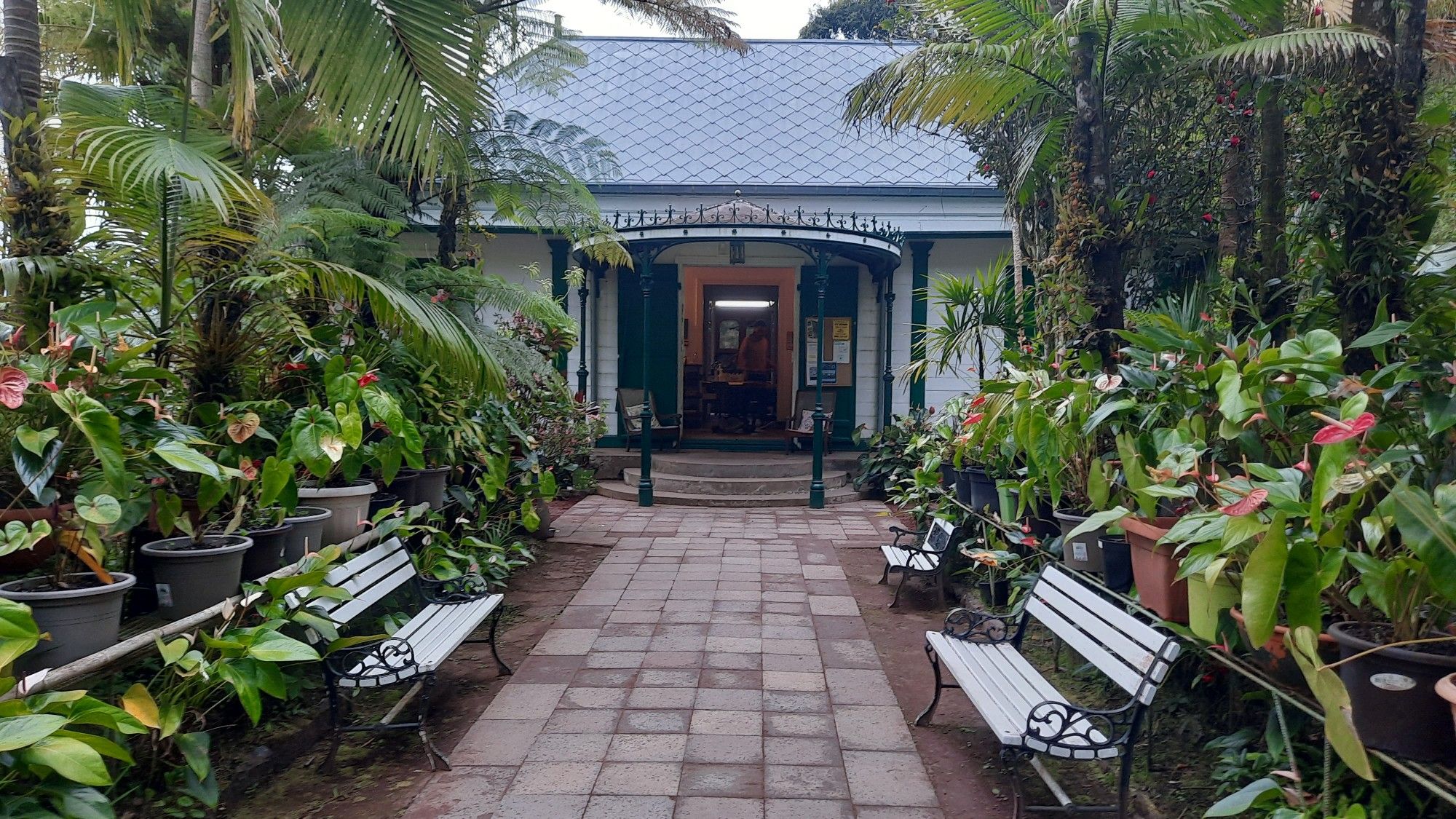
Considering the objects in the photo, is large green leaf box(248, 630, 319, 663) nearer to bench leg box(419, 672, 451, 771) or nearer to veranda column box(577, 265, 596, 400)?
bench leg box(419, 672, 451, 771)

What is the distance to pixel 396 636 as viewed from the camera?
11.0ft

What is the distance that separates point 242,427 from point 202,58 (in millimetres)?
1795

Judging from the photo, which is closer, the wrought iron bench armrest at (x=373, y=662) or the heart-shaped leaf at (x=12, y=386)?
the heart-shaped leaf at (x=12, y=386)

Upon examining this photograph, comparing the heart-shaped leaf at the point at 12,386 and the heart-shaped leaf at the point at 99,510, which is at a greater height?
the heart-shaped leaf at the point at 12,386

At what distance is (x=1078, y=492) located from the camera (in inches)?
→ 145

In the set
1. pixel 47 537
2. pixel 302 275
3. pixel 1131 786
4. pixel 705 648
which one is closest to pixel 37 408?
pixel 47 537

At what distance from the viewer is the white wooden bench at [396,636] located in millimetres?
2975

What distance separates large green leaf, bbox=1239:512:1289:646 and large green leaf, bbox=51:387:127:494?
9.27 feet

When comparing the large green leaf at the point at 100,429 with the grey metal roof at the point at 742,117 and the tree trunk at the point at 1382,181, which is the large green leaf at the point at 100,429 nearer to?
the tree trunk at the point at 1382,181

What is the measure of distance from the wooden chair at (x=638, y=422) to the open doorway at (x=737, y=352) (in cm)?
54

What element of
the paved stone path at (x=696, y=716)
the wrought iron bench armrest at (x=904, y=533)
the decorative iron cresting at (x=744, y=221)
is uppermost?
the decorative iron cresting at (x=744, y=221)

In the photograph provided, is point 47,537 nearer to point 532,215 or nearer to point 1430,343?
point 1430,343

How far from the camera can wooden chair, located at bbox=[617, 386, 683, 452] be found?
10.2 m

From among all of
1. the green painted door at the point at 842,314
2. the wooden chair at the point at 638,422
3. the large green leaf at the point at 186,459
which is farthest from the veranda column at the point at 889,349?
the large green leaf at the point at 186,459
